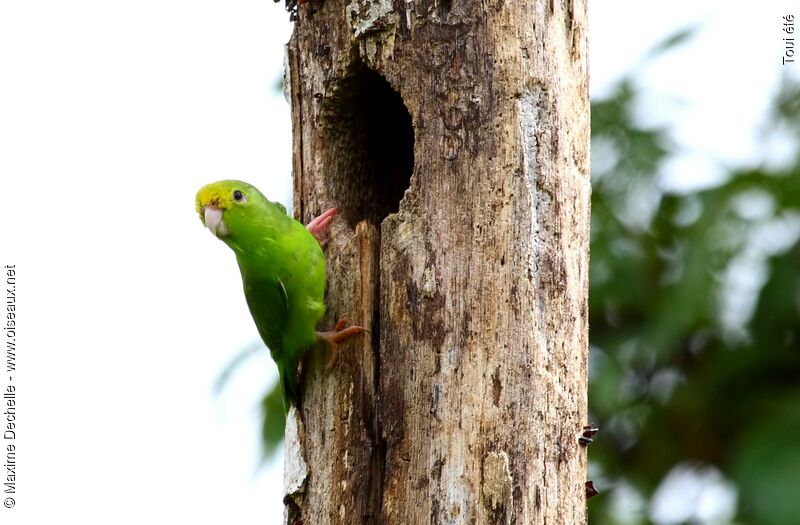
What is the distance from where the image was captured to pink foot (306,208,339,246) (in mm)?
4738

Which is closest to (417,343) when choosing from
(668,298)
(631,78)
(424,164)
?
(424,164)

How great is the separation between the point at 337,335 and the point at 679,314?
2117 mm

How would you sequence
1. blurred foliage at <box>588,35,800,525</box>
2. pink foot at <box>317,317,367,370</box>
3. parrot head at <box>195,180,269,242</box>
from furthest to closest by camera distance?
1. blurred foliage at <box>588,35,800,525</box>
2. parrot head at <box>195,180,269,242</box>
3. pink foot at <box>317,317,367,370</box>

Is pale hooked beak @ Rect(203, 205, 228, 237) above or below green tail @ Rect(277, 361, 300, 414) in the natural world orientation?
above

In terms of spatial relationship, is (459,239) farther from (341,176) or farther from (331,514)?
(331,514)

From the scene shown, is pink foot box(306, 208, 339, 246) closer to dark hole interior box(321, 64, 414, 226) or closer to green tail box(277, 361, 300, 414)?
dark hole interior box(321, 64, 414, 226)

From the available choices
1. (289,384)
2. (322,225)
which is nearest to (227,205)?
(322,225)

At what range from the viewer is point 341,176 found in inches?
190

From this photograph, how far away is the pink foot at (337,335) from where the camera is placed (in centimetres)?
446

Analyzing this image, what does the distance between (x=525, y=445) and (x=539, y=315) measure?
468 millimetres

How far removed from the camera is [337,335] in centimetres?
450

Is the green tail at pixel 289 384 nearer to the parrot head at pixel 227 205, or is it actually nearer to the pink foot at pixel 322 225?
the pink foot at pixel 322 225

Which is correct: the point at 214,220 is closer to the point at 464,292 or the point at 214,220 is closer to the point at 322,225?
the point at 322,225

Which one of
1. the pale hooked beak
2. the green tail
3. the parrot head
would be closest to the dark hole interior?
the parrot head
